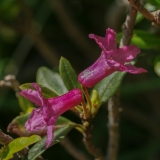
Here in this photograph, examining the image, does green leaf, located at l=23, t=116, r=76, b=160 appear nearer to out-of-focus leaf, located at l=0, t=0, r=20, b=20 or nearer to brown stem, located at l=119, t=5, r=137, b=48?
brown stem, located at l=119, t=5, r=137, b=48

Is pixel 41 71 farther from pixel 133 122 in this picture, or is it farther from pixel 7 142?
pixel 133 122

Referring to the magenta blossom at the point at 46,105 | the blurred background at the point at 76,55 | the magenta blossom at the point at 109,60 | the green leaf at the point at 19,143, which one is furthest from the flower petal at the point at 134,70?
the blurred background at the point at 76,55

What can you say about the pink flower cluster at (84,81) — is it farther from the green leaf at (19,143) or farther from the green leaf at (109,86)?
the green leaf at (109,86)

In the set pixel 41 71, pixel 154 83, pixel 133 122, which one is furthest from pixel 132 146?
pixel 41 71

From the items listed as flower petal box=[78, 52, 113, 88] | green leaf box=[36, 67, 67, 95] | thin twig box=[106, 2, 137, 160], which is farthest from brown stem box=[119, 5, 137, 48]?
green leaf box=[36, 67, 67, 95]

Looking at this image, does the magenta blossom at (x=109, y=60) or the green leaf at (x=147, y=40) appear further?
the green leaf at (x=147, y=40)

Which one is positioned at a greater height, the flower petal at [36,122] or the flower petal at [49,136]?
the flower petal at [36,122]

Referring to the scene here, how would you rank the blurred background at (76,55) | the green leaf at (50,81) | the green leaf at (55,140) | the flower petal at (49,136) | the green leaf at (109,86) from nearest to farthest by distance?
the flower petal at (49,136) < the green leaf at (55,140) < the green leaf at (109,86) < the green leaf at (50,81) < the blurred background at (76,55)
